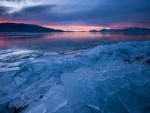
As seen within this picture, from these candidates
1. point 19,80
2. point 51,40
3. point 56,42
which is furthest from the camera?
point 51,40

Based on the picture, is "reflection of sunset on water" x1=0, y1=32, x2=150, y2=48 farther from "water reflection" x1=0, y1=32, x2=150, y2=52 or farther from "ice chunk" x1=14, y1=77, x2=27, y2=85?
"ice chunk" x1=14, y1=77, x2=27, y2=85

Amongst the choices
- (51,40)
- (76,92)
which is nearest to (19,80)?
(76,92)

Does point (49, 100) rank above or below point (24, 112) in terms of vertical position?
above

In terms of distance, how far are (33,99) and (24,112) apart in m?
0.45

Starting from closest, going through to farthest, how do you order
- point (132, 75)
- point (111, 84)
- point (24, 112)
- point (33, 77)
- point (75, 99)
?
point (75, 99) < point (24, 112) < point (111, 84) < point (132, 75) < point (33, 77)

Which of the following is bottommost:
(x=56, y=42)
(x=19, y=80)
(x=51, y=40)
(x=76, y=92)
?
(x=51, y=40)

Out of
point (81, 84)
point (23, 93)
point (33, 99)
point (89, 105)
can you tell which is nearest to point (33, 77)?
point (23, 93)

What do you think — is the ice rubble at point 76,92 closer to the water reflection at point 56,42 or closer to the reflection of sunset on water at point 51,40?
the water reflection at point 56,42

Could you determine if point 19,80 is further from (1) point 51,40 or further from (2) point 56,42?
(1) point 51,40

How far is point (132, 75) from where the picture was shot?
3426 mm

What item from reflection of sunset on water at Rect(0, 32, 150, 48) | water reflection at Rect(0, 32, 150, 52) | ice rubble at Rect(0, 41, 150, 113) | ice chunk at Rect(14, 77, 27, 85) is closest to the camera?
ice rubble at Rect(0, 41, 150, 113)

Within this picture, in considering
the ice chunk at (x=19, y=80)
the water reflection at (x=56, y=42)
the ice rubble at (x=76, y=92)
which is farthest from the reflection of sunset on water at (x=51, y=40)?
the ice rubble at (x=76, y=92)

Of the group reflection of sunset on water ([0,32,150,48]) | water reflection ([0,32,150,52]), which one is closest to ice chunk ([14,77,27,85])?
water reflection ([0,32,150,52])

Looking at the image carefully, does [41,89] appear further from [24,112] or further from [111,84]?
[111,84]
